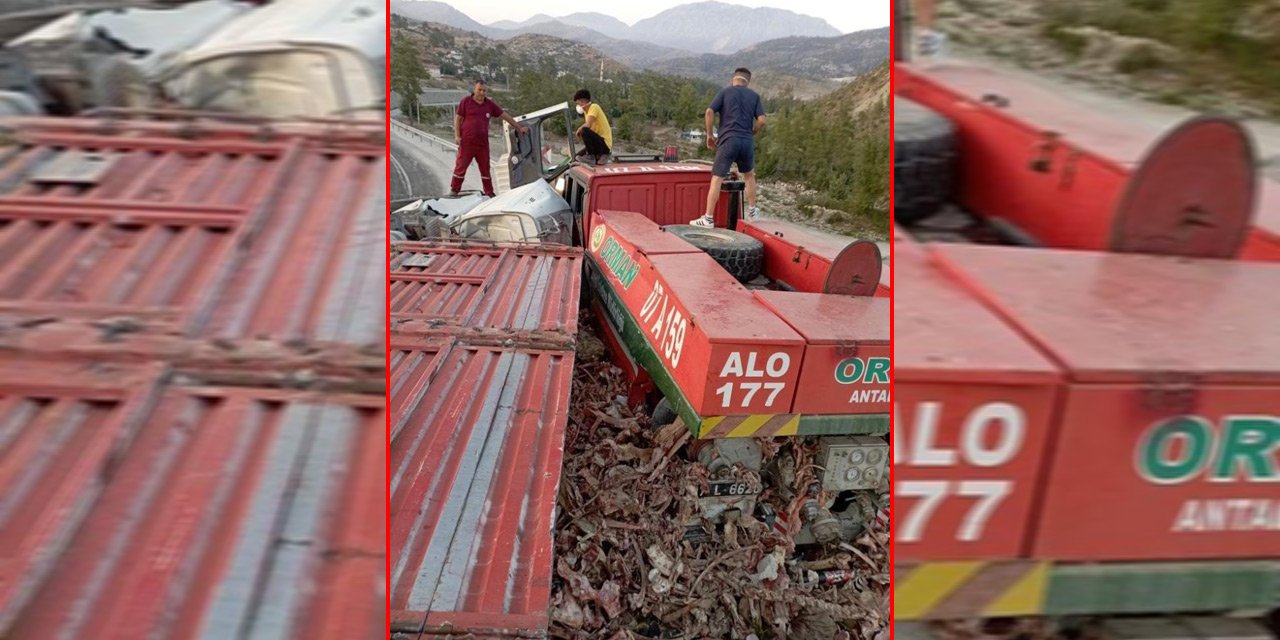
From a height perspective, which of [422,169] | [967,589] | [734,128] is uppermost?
[734,128]

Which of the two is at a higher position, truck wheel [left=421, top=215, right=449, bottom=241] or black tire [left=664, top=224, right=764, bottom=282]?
black tire [left=664, top=224, right=764, bottom=282]

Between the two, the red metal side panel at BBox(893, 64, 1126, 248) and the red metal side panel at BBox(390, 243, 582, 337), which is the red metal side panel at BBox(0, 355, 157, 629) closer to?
the red metal side panel at BBox(893, 64, 1126, 248)

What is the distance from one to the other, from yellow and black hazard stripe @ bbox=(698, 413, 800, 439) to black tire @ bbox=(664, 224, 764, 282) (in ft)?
5.72

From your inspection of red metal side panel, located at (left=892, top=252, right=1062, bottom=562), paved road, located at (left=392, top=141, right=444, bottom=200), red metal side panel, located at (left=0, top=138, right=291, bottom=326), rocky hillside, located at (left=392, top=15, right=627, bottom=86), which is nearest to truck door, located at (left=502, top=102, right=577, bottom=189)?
paved road, located at (left=392, top=141, right=444, bottom=200)

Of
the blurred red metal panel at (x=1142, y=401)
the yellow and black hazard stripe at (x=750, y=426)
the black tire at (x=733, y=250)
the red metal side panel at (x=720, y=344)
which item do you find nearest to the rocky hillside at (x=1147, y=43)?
the blurred red metal panel at (x=1142, y=401)

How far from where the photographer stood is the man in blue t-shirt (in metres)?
5.92

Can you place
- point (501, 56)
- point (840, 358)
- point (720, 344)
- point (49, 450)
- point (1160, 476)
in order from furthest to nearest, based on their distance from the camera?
point (501, 56)
point (840, 358)
point (720, 344)
point (49, 450)
point (1160, 476)

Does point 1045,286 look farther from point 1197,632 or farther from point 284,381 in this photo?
point 284,381

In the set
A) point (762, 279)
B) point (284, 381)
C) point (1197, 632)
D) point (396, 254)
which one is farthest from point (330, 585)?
point (396, 254)

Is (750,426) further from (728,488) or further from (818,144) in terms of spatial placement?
(818,144)

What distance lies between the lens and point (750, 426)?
3.25 m

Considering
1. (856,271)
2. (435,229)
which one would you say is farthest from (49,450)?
(435,229)

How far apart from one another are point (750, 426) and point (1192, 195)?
2.14 m

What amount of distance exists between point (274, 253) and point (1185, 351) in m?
1.67
